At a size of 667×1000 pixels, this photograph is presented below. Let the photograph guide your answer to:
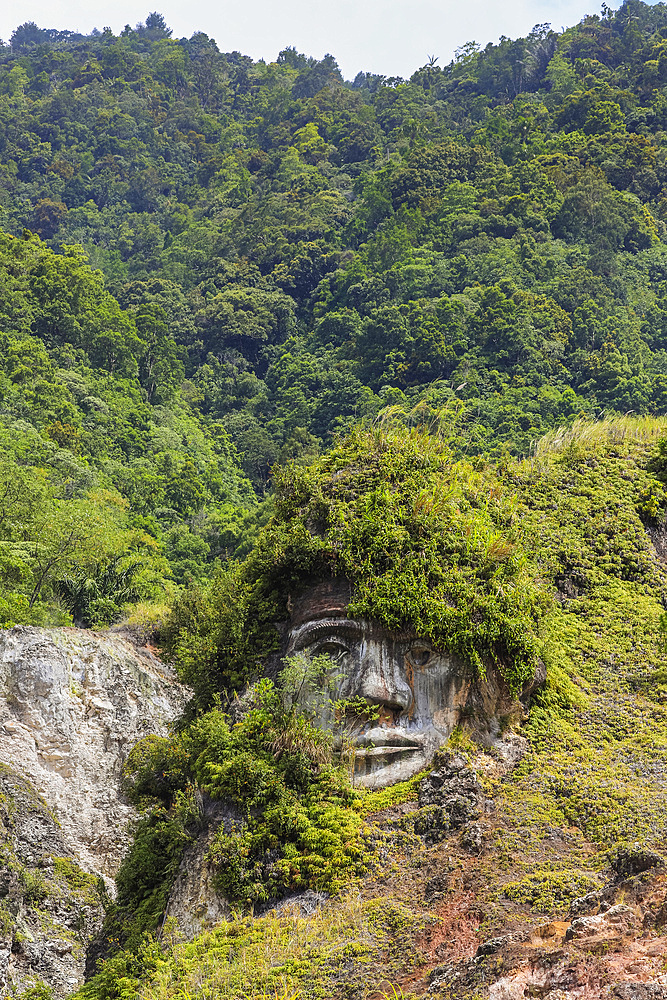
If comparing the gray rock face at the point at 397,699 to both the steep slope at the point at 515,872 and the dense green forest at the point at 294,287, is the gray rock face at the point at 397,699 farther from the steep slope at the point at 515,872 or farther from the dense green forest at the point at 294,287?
the dense green forest at the point at 294,287

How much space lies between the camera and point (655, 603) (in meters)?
12.5

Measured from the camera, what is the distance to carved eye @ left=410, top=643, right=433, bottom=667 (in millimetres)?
10359

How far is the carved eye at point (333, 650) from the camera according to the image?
419 inches

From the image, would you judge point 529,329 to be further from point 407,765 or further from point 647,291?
point 407,765

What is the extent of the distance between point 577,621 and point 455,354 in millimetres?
36690

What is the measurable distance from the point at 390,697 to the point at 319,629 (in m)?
1.11

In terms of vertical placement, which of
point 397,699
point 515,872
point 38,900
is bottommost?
point 38,900

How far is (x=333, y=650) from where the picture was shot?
35.3 ft

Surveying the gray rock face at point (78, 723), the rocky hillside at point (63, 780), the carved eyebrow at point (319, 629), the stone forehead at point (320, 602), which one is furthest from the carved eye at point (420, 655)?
the gray rock face at point (78, 723)

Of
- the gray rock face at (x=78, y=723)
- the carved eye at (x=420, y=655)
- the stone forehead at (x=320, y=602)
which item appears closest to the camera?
the carved eye at (x=420, y=655)

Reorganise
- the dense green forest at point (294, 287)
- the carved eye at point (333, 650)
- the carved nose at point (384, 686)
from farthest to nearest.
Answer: the dense green forest at point (294, 287) < the carved eye at point (333, 650) < the carved nose at point (384, 686)

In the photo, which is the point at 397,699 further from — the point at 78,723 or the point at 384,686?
the point at 78,723

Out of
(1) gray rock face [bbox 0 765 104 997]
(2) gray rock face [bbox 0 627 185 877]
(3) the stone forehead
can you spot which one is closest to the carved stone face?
(3) the stone forehead

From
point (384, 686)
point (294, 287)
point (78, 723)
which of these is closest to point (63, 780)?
point (78, 723)
